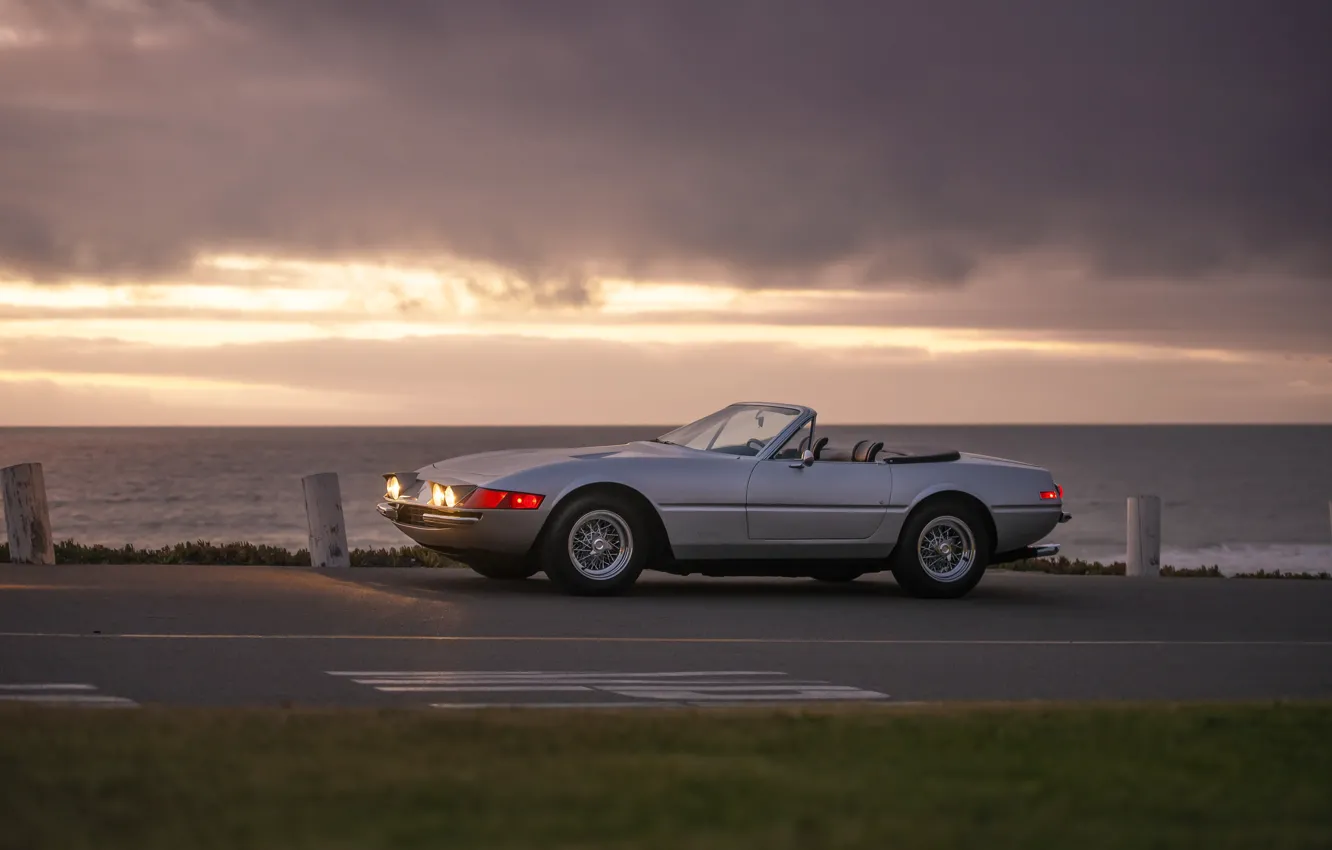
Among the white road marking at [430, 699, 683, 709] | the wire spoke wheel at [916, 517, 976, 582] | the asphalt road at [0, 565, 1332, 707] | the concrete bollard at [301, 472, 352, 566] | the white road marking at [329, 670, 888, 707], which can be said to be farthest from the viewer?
the concrete bollard at [301, 472, 352, 566]

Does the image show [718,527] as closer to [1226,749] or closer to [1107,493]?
[1226,749]

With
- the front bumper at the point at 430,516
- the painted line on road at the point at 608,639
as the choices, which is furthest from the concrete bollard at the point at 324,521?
the painted line on road at the point at 608,639

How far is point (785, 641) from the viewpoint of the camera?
11.2 metres

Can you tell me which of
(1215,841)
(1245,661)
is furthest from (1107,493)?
(1215,841)

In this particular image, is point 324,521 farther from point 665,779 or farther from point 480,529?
point 665,779

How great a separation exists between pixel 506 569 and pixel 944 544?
12.2 ft

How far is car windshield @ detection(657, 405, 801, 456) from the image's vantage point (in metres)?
14.6

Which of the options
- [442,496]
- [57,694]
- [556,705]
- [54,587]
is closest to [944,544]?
[442,496]

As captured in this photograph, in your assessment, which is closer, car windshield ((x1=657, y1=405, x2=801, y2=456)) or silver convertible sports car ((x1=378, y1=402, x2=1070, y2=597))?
silver convertible sports car ((x1=378, y1=402, x2=1070, y2=597))

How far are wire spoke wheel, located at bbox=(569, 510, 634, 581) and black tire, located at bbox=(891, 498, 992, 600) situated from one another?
2.37m

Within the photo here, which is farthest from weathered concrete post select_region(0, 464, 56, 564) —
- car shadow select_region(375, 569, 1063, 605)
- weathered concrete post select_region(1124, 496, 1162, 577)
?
weathered concrete post select_region(1124, 496, 1162, 577)

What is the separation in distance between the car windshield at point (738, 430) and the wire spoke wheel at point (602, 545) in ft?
3.62

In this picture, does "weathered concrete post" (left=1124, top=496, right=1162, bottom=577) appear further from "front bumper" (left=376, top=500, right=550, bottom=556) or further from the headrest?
"front bumper" (left=376, top=500, right=550, bottom=556)

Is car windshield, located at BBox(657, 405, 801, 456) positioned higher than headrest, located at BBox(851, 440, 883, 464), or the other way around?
car windshield, located at BBox(657, 405, 801, 456)
